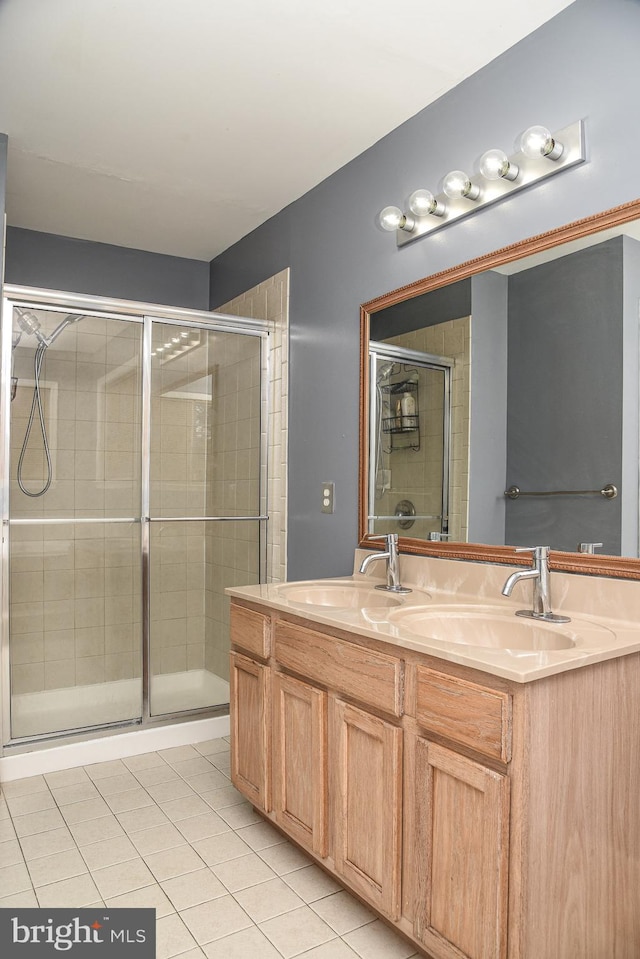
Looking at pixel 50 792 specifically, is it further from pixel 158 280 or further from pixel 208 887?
pixel 158 280

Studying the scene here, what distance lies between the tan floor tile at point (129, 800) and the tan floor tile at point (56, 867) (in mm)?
337

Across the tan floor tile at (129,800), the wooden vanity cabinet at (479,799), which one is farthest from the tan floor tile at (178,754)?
the wooden vanity cabinet at (479,799)

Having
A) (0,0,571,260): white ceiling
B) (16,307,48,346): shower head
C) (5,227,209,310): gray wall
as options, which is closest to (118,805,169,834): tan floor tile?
(16,307,48,346): shower head

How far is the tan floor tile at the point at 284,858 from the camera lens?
2.13m

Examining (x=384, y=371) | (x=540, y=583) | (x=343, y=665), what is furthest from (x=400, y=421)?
(x=343, y=665)

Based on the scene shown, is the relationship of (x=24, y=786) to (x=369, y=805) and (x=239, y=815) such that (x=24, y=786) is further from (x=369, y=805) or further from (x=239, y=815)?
(x=369, y=805)

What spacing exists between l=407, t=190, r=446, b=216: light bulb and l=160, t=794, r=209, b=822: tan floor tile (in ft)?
7.60

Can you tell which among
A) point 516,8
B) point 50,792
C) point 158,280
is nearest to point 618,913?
point 50,792

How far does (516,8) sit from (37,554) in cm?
263

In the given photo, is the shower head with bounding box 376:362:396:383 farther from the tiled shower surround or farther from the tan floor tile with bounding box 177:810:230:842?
the tan floor tile with bounding box 177:810:230:842

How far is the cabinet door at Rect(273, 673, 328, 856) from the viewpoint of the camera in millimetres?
1968

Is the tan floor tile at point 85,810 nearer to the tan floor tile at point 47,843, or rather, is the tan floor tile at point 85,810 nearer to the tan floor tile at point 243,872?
the tan floor tile at point 47,843

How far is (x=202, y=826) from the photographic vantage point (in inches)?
94.2

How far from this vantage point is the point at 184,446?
321cm
